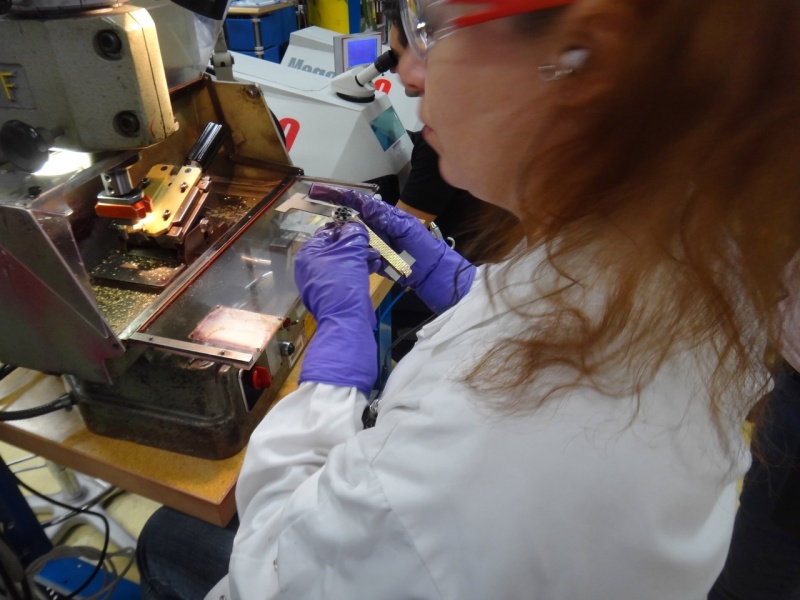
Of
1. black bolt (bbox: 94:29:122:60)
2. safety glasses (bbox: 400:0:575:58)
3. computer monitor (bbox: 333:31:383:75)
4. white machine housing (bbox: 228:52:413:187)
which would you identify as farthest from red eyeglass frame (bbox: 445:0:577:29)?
computer monitor (bbox: 333:31:383:75)

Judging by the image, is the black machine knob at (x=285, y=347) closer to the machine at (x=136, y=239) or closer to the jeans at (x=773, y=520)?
the machine at (x=136, y=239)

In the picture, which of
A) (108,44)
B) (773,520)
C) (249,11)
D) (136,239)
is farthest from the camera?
(249,11)

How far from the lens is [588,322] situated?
0.47 meters

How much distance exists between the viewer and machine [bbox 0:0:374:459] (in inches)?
27.3

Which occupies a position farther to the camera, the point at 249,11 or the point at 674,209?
the point at 249,11

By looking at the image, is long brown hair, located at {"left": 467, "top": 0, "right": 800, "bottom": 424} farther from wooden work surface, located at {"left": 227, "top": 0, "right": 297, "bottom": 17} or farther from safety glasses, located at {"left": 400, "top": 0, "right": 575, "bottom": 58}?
wooden work surface, located at {"left": 227, "top": 0, "right": 297, "bottom": 17}

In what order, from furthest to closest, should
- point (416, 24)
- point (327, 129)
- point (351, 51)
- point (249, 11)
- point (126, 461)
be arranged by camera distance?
point (249, 11) < point (351, 51) < point (327, 129) < point (126, 461) < point (416, 24)

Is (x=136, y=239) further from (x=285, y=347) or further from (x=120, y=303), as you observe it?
(x=285, y=347)

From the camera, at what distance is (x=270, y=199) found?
1244mm

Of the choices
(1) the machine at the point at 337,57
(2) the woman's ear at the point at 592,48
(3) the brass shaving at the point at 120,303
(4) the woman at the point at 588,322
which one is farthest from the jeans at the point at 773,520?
(1) the machine at the point at 337,57

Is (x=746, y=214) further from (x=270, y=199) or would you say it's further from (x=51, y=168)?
(x=270, y=199)

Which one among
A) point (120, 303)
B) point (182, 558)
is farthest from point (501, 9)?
point (182, 558)

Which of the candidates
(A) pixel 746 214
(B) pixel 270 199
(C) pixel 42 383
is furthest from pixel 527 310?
(C) pixel 42 383

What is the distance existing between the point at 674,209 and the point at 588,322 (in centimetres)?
12
